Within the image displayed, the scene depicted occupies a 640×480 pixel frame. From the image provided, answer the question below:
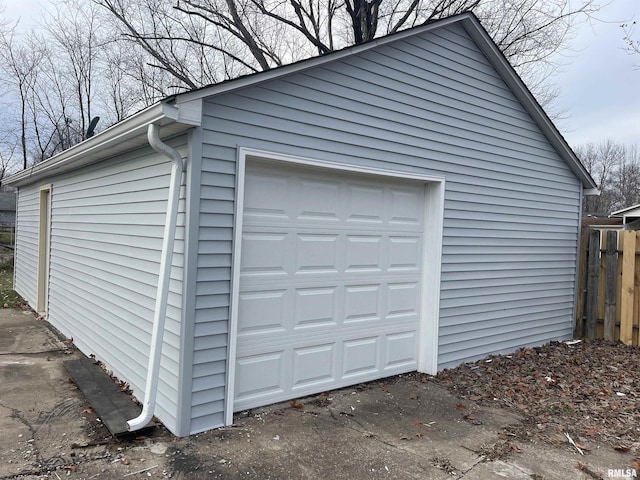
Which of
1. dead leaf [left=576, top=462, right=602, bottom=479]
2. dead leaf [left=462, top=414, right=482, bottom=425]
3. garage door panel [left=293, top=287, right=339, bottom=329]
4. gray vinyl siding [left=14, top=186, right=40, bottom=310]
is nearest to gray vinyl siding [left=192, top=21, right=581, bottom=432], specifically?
garage door panel [left=293, top=287, right=339, bottom=329]

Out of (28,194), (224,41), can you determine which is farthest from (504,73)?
(224,41)

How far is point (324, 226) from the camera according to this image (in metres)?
4.51

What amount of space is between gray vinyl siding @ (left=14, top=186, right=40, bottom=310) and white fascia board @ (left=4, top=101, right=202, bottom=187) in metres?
2.95

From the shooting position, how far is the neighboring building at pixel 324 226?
361 centimetres

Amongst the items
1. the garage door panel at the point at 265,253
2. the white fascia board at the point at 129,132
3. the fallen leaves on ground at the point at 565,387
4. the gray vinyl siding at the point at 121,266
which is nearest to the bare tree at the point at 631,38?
the fallen leaves on ground at the point at 565,387

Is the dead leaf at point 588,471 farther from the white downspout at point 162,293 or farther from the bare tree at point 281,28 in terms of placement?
the bare tree at point 281,28

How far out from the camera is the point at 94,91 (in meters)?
20.6

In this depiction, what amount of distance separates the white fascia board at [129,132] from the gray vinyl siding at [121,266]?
13 cm

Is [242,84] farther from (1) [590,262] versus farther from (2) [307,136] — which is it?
(1) [590,262]

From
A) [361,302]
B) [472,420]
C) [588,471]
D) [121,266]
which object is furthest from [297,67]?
[588,471]

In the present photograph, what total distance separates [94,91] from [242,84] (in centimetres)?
2028

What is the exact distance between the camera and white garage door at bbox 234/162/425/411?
4.04 metres

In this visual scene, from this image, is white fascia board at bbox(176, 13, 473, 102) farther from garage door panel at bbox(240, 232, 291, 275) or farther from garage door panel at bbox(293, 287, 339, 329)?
garage door panel at bbox(293, 287, 339, 329)

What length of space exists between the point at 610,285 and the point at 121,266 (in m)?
6.94
